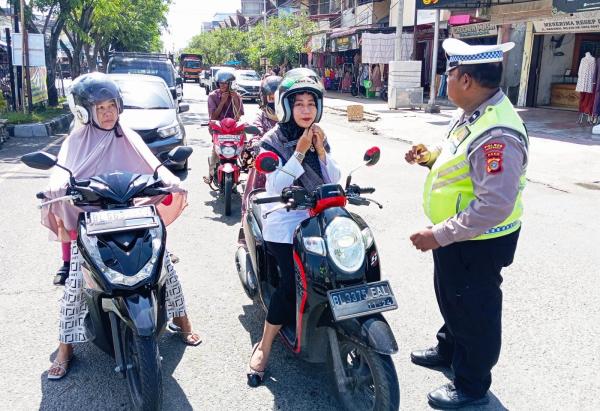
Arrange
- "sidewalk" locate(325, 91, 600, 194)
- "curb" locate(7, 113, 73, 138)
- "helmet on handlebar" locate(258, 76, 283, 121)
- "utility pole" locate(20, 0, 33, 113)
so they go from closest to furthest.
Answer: "helmet on handlebar" locate(258, 76, 283, 121) → "sidewalk" locate(325, 91, 600, 194) → "curb" locate(7, 113, 73, 138) → "utility pole" locate(20, 0, 33, 113)

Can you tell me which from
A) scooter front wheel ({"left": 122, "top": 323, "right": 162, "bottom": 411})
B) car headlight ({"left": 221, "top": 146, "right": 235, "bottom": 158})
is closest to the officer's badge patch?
scooter front wheel ({"left": 122, "top": 323, "right": 162, "bottom": 411})

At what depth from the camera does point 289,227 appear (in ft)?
9.69

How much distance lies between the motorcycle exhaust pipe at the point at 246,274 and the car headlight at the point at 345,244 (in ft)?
3.66

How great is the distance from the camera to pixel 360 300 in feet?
7.96

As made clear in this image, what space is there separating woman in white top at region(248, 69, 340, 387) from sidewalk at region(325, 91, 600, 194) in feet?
5.18

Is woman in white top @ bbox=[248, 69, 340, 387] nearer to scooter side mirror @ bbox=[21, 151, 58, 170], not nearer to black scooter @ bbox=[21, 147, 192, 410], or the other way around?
black scooter @ bbox=[21, 147, 192, 410]

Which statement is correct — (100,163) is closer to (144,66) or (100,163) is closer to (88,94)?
(88,94)

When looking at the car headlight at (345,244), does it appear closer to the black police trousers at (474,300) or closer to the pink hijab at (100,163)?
the black police trousers at (474,300)

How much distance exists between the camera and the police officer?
2326mm

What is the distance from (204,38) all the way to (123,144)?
71460 millimetres

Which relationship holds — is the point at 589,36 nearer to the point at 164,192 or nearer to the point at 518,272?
the point at 518,272

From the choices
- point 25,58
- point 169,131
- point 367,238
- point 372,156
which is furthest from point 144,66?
point 367,238

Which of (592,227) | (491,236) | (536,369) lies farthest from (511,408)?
(592,227)

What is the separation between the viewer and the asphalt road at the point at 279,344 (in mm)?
2887
